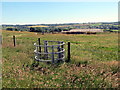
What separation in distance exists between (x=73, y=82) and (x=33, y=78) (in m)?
2.00

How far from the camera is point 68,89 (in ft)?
21.0

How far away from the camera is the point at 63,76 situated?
7949 millimetres

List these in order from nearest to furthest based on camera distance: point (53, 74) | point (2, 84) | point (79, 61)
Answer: point (2, 84) → point (53, 74) → point (79, 61)

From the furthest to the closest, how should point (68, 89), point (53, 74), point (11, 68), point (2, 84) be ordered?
point (11, 68)
point (53, 74)
point (2, 84)
point (68, 89)

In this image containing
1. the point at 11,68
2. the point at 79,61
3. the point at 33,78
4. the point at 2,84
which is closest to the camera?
the point at 2,84

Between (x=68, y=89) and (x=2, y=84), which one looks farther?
(x=2, y=84)

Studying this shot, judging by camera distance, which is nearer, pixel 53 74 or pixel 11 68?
pixel 53 74

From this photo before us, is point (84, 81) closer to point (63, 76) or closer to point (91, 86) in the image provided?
point (91, 86)

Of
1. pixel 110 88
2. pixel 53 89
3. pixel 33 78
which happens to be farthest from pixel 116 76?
pixel 33 78

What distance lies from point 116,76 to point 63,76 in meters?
2.65

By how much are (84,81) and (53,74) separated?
1901 mm

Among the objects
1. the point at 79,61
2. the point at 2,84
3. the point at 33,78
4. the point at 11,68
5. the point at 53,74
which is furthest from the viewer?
the point at 79,61

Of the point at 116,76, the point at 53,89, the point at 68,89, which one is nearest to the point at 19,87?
the point at 53,89

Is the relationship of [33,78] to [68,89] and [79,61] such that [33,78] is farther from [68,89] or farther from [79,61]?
[79,61]
